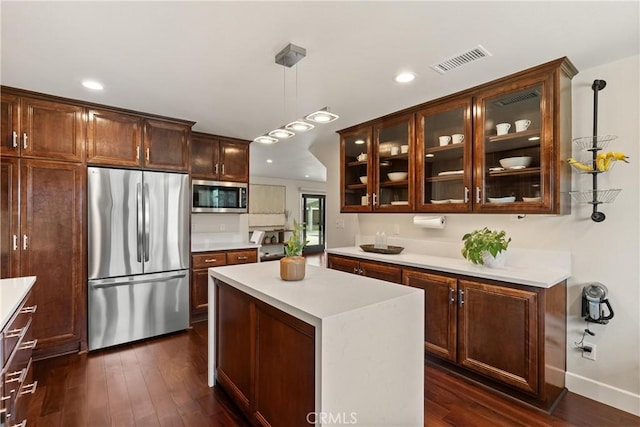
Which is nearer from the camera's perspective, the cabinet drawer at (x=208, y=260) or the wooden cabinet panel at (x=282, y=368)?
the wooden cabinet panel at (x=282, y=368)

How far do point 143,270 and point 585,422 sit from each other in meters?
3.88

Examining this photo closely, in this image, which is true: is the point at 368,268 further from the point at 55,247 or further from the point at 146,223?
the point at 55,247

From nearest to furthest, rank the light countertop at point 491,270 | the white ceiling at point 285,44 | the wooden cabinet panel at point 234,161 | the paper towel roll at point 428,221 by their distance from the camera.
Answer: the white ceiling at point 285,44, the light countertop at point 491,270, the paper towel roll at point 428,221, the wooden cabinet panel at point 234,161

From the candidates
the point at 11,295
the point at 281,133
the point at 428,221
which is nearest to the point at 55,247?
the point at 11,295

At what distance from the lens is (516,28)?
180cm

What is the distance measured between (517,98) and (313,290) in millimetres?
2132

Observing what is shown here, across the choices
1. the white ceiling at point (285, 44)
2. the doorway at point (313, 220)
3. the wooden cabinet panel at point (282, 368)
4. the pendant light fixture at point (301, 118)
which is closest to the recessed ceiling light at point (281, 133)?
the pendant light fixture at point (301, 118)

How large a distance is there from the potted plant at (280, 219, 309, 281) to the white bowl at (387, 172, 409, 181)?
63.8 inches

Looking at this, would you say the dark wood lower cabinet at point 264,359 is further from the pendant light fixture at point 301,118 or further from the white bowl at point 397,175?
the white bowl at point 397,175

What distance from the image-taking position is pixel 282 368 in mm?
1607

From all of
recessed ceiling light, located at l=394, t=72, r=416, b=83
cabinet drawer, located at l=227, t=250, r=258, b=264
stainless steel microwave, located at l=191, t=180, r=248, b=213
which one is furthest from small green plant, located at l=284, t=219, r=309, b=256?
stainless steel microwave, located at l=191, t=180, r=248, b=213

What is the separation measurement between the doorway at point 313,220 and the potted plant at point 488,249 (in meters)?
7.53

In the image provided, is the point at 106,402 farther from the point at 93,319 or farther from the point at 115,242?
the point at 115,242

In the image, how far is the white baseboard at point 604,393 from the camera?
84.2 inches
